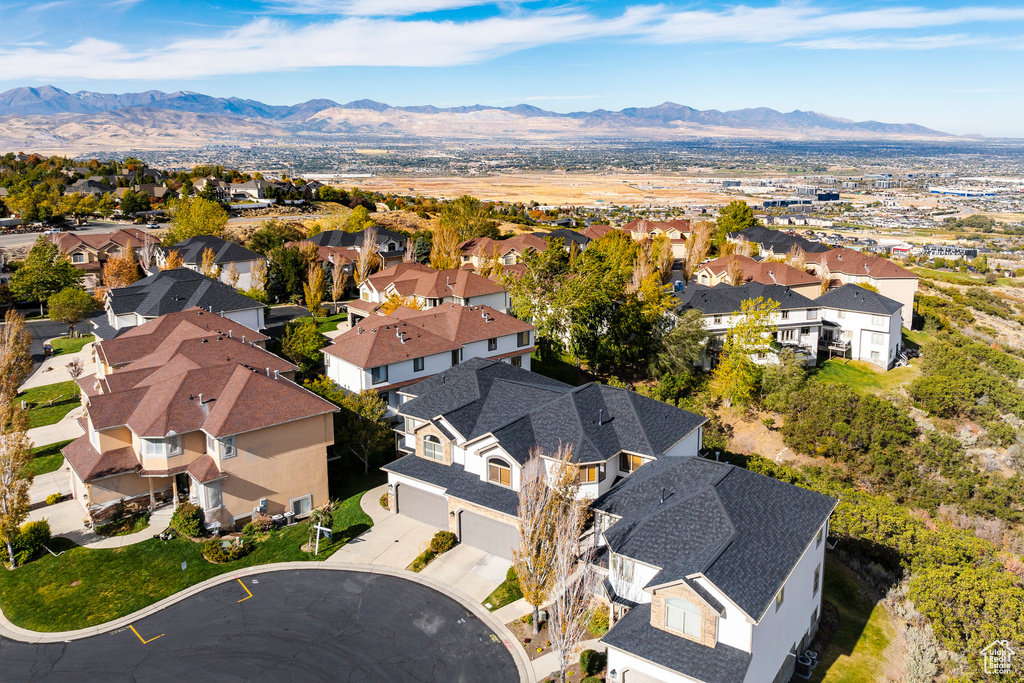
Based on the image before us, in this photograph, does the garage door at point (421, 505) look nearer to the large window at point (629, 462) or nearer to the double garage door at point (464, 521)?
the double garage door at point (464, 521)

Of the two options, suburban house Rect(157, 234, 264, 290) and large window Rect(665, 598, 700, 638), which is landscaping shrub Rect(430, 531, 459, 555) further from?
suburban house Rect(157, 234, 264, 290)

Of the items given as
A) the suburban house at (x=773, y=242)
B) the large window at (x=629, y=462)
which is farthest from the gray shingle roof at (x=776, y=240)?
the large window at (x=629, y=462)

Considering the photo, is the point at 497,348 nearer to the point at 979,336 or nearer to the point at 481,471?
the point at 481,471

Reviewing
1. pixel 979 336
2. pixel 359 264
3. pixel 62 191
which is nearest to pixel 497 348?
pixel 359 264

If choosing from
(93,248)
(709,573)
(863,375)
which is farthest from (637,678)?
(93,248)

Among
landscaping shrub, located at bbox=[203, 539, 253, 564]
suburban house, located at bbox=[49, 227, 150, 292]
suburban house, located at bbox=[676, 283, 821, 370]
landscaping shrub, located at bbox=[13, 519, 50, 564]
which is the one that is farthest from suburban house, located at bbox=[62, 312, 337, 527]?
suburban house, located at bbox=[49, 227, 150, 292]

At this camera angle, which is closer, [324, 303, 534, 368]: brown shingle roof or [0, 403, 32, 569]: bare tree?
[0, 403, 32, 569]: bare tree

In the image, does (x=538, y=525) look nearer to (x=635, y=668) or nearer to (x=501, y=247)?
(x=635, y=668)
